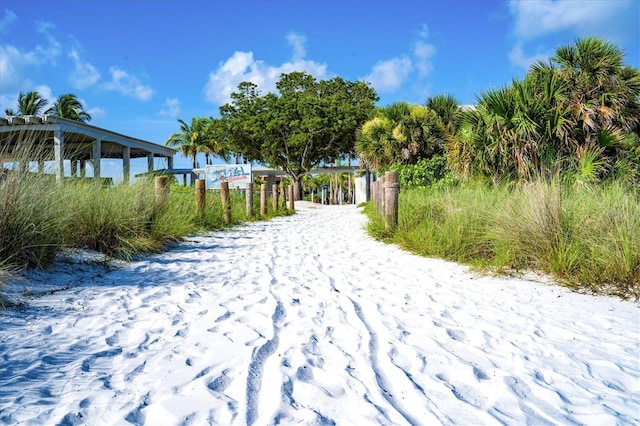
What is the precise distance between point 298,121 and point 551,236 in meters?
28.9

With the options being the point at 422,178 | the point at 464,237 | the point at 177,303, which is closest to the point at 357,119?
the point at 422,178

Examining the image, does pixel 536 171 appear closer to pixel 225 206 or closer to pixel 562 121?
pixel 562 121

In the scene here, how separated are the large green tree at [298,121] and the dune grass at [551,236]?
26013 mm

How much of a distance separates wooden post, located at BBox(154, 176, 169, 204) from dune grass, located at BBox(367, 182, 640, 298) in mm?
4402

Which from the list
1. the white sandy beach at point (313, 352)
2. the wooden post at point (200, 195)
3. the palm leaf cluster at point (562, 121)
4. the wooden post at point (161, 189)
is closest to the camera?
the white sandy beach at point (313, 352)

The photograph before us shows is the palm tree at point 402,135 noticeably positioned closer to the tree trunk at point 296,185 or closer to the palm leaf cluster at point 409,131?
the palm leaf cluster at point 409,131

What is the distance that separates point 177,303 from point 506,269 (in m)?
3.74

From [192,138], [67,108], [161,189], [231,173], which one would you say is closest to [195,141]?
[192,138]

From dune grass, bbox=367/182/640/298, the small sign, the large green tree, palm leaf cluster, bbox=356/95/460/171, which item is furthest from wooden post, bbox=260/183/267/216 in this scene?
the large green tree

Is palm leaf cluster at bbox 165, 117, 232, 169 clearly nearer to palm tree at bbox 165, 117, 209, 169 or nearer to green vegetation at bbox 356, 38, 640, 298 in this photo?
palm tree at bbox 165, 117, 209, 169

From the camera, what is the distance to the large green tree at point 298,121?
107 feet

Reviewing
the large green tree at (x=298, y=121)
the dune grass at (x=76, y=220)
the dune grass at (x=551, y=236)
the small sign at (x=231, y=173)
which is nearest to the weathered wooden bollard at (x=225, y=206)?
the dune grass at (x=76, y=220)

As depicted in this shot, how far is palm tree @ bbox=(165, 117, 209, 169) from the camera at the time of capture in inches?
2063

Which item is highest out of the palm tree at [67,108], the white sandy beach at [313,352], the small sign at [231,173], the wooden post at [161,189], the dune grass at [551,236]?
the palm tree at [67,108]
